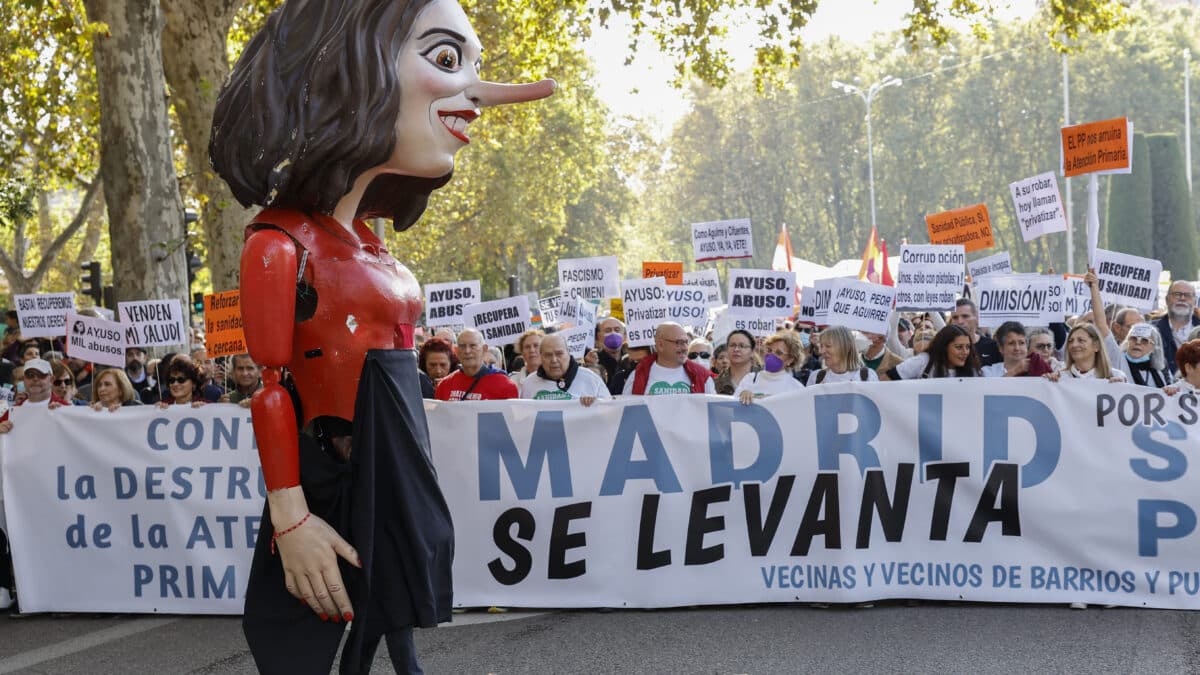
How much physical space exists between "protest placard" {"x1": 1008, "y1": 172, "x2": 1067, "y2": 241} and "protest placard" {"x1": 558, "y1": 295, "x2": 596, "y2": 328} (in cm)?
399

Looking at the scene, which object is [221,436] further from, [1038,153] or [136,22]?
[1038,153]

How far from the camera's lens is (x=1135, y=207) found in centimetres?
4981

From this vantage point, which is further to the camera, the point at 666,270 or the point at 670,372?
the point at 666,270

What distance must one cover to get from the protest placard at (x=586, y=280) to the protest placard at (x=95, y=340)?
5.17 m

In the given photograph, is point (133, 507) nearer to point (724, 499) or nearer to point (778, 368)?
point (724, 499)

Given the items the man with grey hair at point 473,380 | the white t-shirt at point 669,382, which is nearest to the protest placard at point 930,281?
the white t-shirt at point 669,382

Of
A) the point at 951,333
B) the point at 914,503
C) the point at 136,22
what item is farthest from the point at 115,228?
the point at 914,503

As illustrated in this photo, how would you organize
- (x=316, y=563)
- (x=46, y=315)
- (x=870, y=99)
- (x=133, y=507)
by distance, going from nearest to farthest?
(x=316, y=563)
(x=133, y=507)
(x=46, y=315)
(x=870, y=99)

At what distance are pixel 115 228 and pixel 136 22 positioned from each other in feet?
6.75

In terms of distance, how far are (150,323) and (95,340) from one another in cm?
57

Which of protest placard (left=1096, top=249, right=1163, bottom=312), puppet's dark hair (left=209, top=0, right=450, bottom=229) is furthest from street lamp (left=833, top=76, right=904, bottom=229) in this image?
puppet's dark hair (left=209, top=0, right=450, bottom=229)

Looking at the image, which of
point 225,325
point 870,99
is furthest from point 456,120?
point 870,99

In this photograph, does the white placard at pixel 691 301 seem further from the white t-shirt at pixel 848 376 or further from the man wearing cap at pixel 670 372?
the white t-shirt at pixel 848 376

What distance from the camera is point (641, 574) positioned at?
8102 mm
